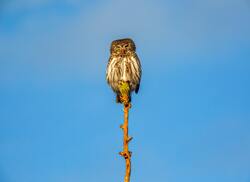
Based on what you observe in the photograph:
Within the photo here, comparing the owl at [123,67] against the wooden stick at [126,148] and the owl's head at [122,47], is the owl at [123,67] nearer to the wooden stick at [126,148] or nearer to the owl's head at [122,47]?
the owl's head at [122,47]

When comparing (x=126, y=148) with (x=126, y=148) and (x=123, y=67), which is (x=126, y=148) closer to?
(x=126, y=148)

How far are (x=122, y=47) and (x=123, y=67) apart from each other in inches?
39.7

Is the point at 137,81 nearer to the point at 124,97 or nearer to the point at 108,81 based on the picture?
the point at 108,81

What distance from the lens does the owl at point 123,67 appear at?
1350cm

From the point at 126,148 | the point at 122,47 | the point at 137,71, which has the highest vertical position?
the point at 122,47

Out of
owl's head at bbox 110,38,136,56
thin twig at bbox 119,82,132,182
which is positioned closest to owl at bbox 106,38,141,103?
owl's head at bbox 110,38,136,56

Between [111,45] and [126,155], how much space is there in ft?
26.3

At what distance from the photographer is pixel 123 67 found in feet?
44.9

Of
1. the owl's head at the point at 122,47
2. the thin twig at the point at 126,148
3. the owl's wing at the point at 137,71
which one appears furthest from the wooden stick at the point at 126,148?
the owl's head at the point at 122,47

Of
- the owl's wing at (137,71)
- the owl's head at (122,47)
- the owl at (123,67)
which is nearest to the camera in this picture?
the owl at (123,67)

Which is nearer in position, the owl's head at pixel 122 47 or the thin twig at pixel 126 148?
the thin twig at pixel 126 148

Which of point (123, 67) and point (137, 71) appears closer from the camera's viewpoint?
point (123, 67)

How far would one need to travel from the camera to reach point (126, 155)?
7.29 m

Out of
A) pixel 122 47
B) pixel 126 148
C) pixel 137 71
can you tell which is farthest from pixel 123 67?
pixel 126 148
